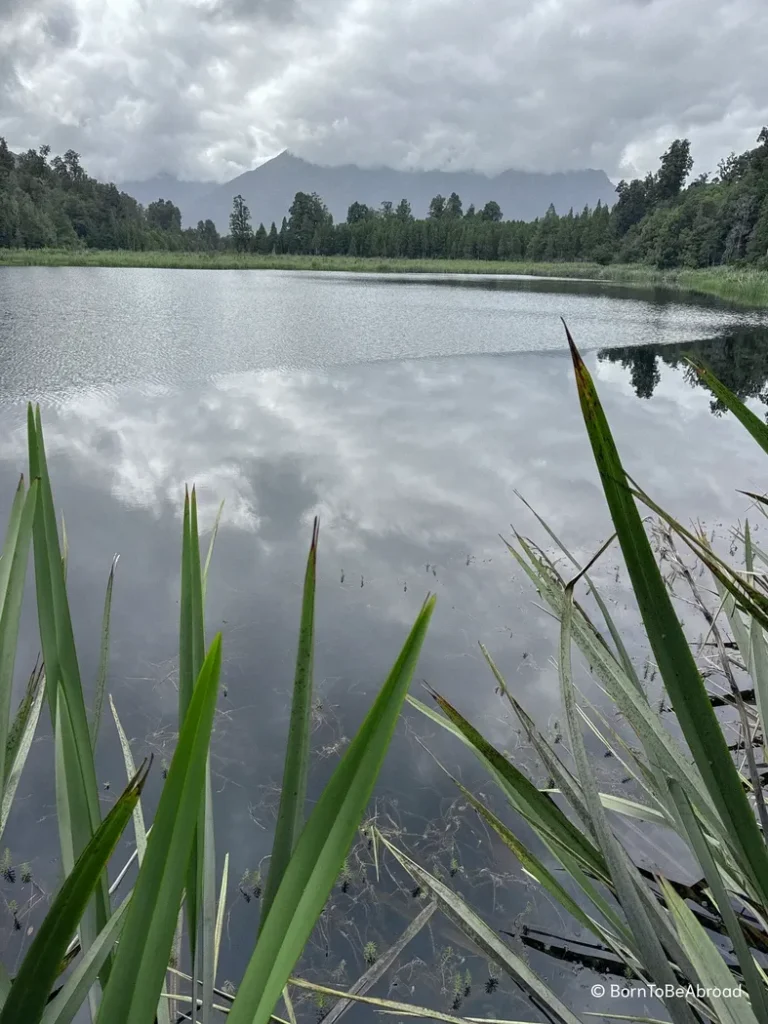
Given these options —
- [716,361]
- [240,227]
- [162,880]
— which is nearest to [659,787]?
[162,880]

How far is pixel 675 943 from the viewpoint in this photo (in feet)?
2.82

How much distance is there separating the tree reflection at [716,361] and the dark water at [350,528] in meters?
0.10

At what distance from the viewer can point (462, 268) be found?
4938 centimetres

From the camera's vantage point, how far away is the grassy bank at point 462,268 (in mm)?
28406

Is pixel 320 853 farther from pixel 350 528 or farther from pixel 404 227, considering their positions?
pixel 404 227

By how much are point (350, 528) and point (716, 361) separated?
28.2 feet

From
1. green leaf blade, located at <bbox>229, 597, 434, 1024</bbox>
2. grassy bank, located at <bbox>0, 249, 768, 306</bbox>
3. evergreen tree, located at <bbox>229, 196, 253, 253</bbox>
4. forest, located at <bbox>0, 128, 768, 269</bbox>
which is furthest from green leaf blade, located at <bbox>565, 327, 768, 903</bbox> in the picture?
evergreen tree, located at <bbox>229, 196, 253, 253</bbox>

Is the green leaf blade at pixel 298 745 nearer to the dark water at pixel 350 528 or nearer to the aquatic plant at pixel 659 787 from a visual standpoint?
the aquatic plant at pixel 659 787

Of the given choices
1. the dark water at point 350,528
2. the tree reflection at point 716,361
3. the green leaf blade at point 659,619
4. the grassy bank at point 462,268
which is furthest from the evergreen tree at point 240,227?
the green leaf blade at point 659,619

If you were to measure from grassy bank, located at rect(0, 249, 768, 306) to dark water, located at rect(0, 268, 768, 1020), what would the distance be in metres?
18.9

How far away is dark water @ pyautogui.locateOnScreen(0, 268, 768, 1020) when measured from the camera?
2090 millimetres

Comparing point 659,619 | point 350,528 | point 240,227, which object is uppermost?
point 240,227

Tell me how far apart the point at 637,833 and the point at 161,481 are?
13.6ft

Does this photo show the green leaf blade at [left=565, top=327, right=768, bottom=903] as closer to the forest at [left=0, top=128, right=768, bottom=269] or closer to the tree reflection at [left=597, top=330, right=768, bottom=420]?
the tree reflection at [left=597, top=330, right=768, bottom=420]
